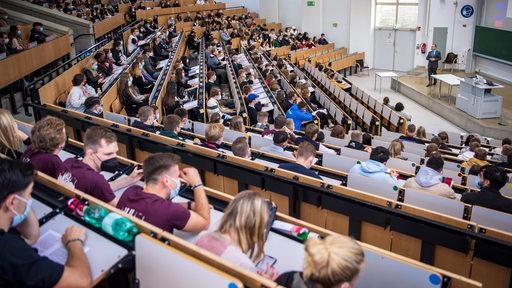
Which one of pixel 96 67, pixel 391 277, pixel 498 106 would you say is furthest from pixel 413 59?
pixel 391 277

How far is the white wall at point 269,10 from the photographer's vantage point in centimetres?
2320

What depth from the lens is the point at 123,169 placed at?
11.9ft

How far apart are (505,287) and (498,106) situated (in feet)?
32.1

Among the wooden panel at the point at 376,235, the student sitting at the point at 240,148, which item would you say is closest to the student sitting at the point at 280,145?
the student sitting at the point at 240,148

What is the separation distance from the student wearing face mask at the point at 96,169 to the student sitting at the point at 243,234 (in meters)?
1.05

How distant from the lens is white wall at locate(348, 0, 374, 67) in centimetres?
1952

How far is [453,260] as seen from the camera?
3141 mm

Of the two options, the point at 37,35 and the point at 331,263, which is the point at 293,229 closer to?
the point at 331,263

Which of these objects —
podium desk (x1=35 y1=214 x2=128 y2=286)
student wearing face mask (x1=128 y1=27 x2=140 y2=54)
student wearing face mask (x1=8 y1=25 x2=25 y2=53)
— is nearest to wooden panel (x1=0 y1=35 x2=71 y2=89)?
student wearing face mask (x1=8 y1=25 x2=25 y2=53)

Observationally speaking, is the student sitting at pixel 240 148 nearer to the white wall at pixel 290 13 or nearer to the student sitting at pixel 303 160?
the student sitting at pixel 303 160

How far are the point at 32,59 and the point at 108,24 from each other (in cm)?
619

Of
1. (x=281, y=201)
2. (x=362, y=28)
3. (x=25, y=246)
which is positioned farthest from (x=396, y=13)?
(x=25, y=246)

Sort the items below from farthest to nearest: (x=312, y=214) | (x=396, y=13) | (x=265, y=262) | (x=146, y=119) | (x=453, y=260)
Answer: (x=396, y=13) → (x=146, y=119) → (x=312, y=214) → (x=453, y=260) → (x=265, y=262)

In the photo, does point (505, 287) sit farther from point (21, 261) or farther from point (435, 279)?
point (21, 261)
